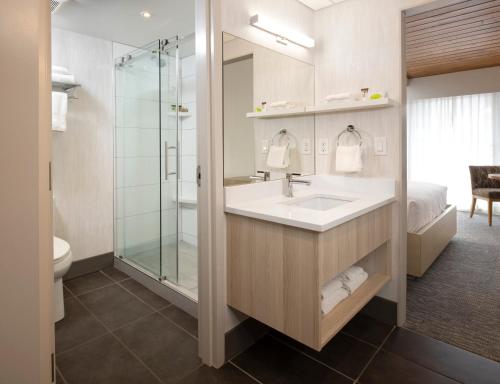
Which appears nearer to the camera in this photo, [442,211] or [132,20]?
[132,20]

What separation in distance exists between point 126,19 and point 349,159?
6.32ft

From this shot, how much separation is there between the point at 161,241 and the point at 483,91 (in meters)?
5.44

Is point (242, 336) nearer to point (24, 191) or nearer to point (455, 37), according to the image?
point (24, 191)

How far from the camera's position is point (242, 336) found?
1827mm

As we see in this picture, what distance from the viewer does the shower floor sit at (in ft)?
8.27

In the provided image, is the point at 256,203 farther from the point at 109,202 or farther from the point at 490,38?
the point at 490,38

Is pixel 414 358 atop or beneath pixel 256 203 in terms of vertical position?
beneath

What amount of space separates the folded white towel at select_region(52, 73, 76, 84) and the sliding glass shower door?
464 millimetres

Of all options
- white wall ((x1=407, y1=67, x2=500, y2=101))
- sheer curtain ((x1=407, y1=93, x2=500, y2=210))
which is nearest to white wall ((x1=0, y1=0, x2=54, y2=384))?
white wall ((x1=407, y1=67, x2=500, y2=101))

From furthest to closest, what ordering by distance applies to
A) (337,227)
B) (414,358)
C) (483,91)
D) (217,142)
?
(483,91)
(414,358)
(217,142)
(337,227)

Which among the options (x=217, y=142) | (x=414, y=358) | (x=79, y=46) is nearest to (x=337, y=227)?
(x=217, y=142)

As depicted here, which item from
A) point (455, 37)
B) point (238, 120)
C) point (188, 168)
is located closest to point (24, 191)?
point (238, 120)

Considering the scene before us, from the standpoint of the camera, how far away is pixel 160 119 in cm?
266

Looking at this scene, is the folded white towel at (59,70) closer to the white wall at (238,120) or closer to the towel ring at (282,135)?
the white wall at (238,120)
